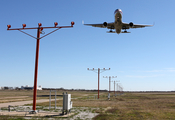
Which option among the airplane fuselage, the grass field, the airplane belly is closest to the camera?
the grass field

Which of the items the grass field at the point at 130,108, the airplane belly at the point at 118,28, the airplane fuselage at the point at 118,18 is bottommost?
the grass field at the point at 130,108

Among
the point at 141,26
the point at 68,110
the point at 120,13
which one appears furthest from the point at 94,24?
the point at 68,110

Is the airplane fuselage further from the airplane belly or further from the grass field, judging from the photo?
the grass field

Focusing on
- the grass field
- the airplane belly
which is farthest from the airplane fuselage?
the grass field

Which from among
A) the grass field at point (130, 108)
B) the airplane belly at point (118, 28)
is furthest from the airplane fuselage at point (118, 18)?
the grass field at point (130, 108)

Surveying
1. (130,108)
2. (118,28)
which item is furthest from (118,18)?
(130,108)

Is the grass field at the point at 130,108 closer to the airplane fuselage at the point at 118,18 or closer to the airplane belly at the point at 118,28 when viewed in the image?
the airplane belly at the point at 118,28

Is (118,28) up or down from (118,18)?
down

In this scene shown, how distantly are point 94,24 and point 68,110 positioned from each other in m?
26.1

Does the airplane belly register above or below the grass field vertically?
above

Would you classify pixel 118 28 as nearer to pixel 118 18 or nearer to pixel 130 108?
pixel 118 18

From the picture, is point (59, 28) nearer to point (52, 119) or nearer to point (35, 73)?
point (35, 73)

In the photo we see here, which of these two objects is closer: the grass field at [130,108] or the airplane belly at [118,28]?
the grass field at [130,108]

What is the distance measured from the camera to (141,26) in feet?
140
